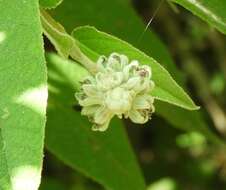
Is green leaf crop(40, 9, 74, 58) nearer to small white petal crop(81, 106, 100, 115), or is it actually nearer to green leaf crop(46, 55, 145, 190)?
small white petal crop(81, 106, 100, 115)

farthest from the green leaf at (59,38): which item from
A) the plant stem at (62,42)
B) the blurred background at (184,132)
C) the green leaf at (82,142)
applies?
the blurred background at (184,132)

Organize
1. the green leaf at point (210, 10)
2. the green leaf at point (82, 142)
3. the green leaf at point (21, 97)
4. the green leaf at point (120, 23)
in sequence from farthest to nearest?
the green leaf at point (120, 23)
the green leaf at point (82, 142)
the green leaf at point (210, 10)
the green leaf at point (21, 97)

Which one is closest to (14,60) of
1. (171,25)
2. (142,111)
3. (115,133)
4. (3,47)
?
(3,47)

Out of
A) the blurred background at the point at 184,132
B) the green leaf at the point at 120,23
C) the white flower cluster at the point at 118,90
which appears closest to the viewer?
the white flower cluster at the point at 118,90

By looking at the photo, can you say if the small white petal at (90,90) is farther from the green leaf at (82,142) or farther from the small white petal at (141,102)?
the green leaf at (82,142)

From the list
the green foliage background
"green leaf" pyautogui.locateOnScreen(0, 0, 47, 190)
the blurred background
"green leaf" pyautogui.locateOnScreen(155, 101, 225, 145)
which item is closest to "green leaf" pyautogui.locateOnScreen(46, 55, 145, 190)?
the green foliage background

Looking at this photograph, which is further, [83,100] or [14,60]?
[83,100]

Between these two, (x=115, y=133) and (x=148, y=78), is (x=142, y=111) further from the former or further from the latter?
(x=115, y=133)
